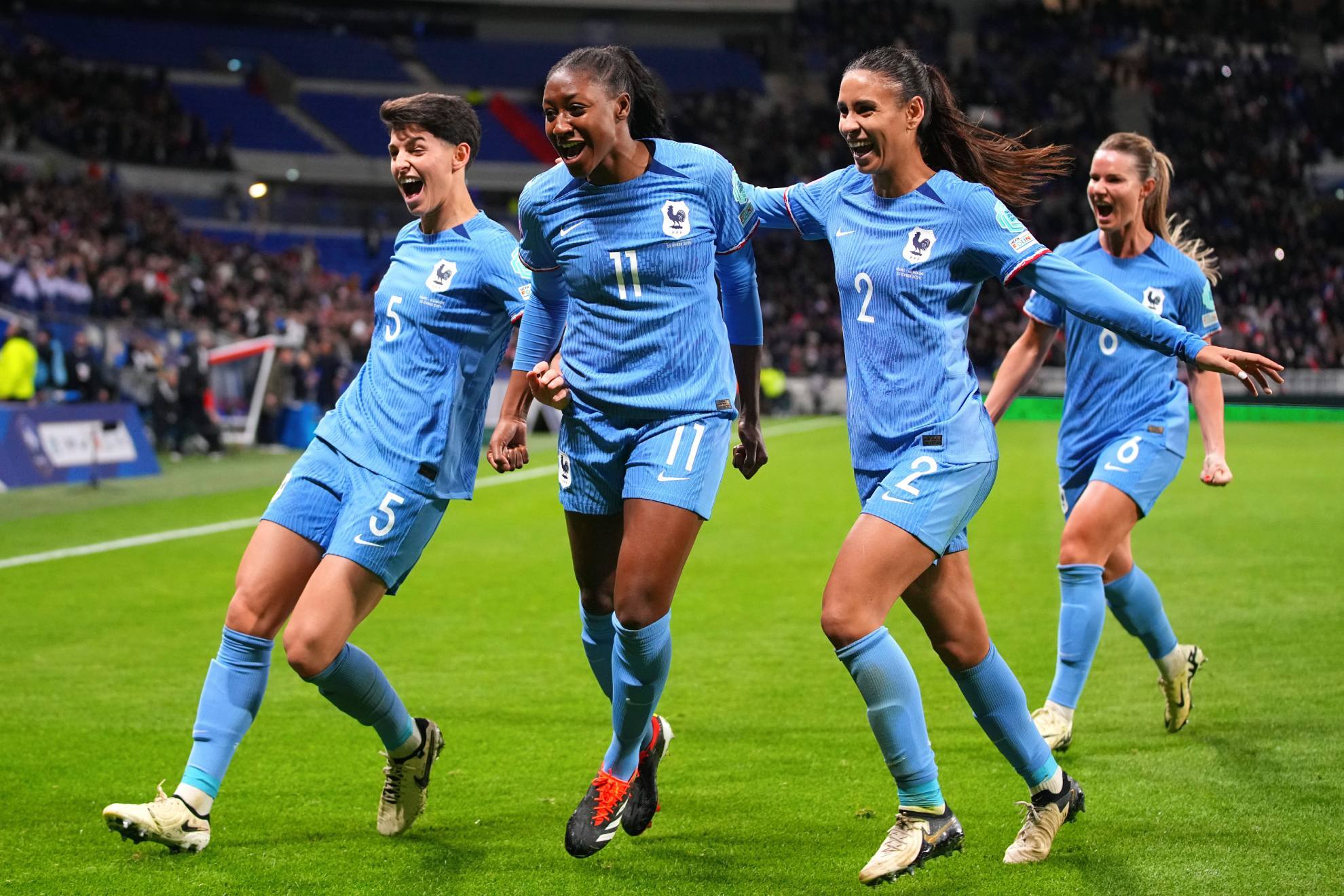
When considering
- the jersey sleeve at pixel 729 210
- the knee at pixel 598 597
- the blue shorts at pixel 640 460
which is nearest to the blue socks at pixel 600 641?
the knee at pixel 598 597

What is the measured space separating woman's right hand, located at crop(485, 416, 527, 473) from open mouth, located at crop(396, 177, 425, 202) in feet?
2.55

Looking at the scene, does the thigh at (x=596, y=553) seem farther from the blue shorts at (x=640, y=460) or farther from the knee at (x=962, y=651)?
the knee at (x=962, y=651)

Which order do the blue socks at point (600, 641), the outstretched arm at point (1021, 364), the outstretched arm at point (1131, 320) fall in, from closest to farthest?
1. the outstretched arm at point (1131, 320)
2. the blue socks at point (600, 641)
3. the outstretched arm at point (1021, 364)

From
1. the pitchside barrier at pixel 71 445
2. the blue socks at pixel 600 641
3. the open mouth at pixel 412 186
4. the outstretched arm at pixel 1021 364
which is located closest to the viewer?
the open mouth at pixel 412 186

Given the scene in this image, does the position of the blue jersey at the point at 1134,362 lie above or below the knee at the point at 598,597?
above

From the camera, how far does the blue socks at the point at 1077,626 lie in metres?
5.73

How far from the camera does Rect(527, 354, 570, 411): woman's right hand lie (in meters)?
4.19

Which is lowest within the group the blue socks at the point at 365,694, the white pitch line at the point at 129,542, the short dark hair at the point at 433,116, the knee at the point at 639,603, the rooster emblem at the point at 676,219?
the white pitch line at the point at 129,542

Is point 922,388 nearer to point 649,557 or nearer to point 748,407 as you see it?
point 748,407

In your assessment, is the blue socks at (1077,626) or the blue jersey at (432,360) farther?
the blue socks at (1077,626)

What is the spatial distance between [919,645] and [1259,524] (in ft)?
22.9

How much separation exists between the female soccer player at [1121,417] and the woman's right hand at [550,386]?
82.6 inches

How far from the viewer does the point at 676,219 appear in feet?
13.8

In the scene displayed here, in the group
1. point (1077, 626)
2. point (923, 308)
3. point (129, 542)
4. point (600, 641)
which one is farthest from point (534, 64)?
point (923, 308)
